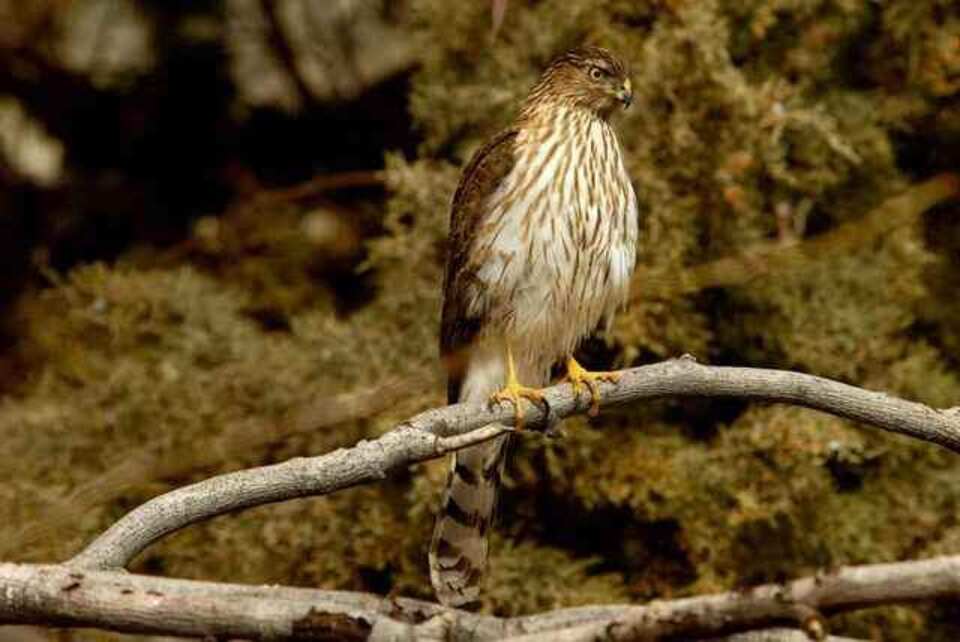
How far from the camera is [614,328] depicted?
482 centimetres

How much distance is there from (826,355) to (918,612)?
0.79 meters

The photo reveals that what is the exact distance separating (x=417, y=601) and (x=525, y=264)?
5.43 feet

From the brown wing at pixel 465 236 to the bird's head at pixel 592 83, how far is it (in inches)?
10.1

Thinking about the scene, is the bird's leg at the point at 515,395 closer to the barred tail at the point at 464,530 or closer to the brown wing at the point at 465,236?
the brown wing at the point at 465,236

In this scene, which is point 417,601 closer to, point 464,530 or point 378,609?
point 378,609

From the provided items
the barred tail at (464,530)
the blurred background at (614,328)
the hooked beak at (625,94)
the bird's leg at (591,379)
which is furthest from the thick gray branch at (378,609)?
the blurred background at (614,328)

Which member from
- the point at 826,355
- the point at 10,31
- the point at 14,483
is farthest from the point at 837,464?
the point at 10,31

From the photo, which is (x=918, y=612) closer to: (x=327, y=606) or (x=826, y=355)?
(x=826, y=355)

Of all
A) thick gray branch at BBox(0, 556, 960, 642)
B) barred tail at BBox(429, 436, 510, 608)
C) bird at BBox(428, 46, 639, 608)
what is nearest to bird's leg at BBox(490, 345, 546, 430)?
bird at BBox(428, 46, 639, 608)

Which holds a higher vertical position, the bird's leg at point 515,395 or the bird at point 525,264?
the bird at point 525,264

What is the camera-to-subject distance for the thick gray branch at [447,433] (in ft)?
9.37

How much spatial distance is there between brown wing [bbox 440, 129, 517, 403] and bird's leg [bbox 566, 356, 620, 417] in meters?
0.27

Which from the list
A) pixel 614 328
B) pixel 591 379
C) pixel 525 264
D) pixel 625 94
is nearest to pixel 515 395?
pixel 591 379

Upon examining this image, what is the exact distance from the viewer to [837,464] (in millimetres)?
4988
